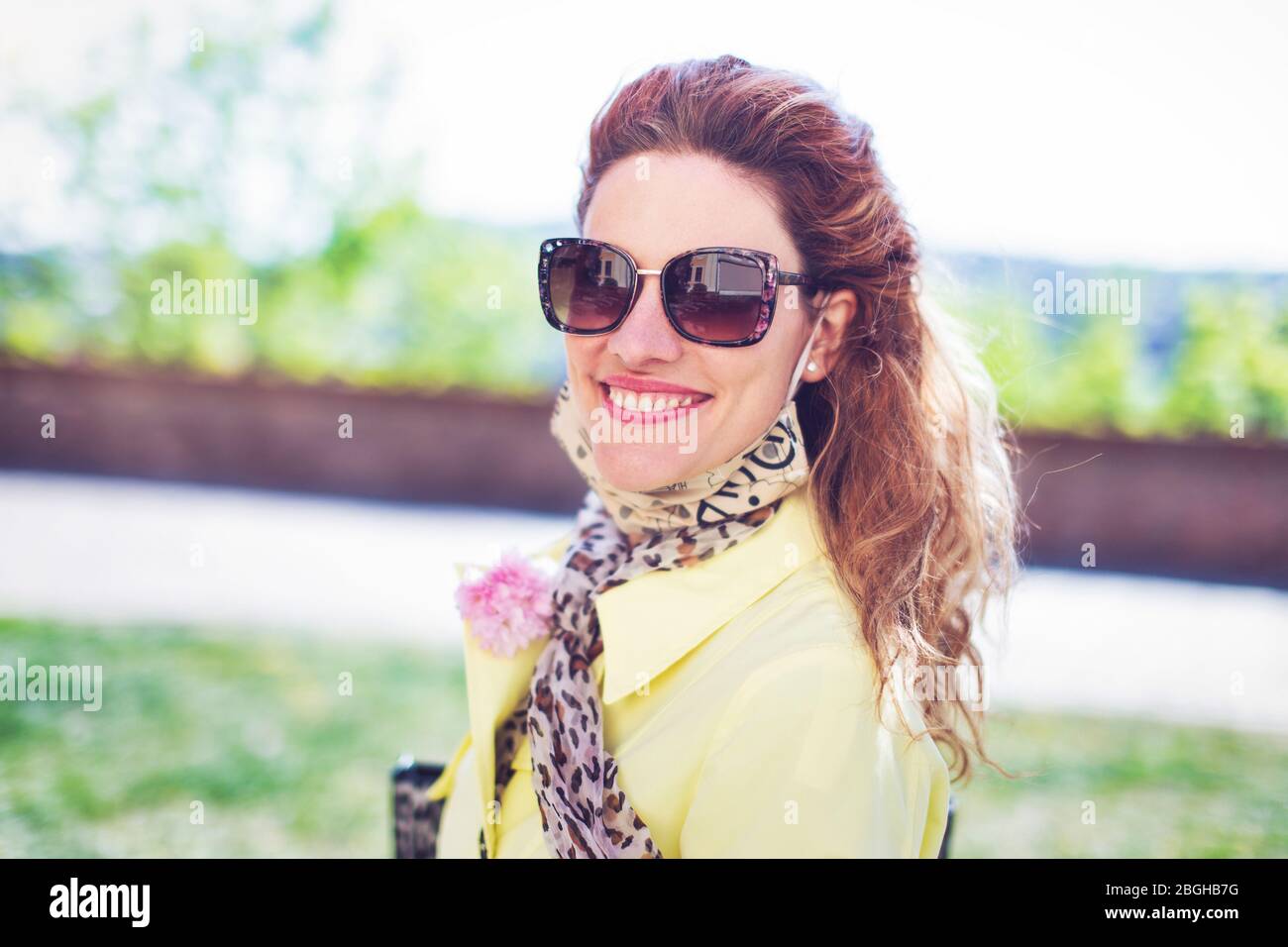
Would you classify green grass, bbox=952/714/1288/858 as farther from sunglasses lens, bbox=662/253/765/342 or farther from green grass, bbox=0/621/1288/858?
sunglasses lens, bbox=662/253/765/342

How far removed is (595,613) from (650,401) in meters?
0.41

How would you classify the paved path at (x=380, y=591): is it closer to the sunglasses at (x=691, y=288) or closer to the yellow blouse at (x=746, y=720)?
the yellow blouse at (x=746, y=720)

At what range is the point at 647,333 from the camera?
1.63 m

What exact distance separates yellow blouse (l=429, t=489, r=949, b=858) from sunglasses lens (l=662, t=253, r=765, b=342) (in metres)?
0.34

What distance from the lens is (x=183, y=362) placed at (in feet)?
29.7

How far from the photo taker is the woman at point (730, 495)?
147 cm

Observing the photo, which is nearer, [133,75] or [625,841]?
[625,841]

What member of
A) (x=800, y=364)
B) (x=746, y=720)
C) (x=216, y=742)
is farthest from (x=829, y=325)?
(x=216, y=742)

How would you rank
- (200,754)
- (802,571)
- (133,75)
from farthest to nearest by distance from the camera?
1. (133,75)
2. (200,754)
3. (802,571)

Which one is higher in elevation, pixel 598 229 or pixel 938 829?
pixel 598 229

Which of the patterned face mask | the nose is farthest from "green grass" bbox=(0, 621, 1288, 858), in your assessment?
the nose
